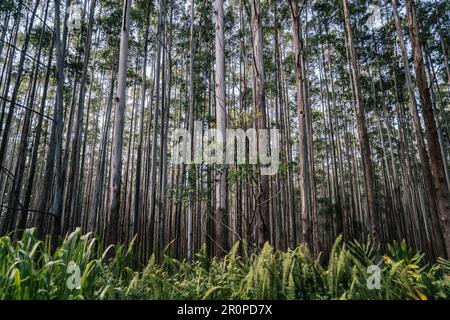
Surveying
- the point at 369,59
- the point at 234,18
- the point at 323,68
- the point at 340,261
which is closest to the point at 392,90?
the point at 369,59

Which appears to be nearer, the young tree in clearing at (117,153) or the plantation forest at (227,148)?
the plantation forest at (227,148)

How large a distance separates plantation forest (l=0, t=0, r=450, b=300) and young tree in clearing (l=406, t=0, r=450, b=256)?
0.8 inches

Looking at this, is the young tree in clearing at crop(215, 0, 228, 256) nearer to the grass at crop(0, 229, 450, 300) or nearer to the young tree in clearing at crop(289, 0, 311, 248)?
the young tree in clearing at crop(289, 0, 311, 248)

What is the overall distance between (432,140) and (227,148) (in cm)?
304

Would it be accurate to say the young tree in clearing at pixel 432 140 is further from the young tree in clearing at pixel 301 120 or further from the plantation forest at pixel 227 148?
the young tree in clearing at pixel 301 120

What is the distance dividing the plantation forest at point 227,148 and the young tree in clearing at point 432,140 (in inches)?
0.8

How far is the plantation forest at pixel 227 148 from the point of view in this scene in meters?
1.80

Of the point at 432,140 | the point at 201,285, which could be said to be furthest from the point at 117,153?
the point at 432,140

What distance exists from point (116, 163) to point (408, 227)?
16.8 metres

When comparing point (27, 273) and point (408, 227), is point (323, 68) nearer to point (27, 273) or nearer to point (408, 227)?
point (408, 227)

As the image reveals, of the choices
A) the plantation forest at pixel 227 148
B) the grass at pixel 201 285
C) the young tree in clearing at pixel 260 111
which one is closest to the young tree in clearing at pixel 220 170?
the plantation forest at pixel 227 148

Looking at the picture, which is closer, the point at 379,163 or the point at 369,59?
the point at 369,59

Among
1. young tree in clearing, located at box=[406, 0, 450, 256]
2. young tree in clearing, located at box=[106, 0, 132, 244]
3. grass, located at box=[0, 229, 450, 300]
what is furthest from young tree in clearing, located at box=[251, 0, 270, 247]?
young tree in clearing, located at box=[406, 0, 450, 256]

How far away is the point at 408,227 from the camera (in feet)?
48.8
